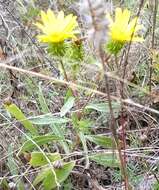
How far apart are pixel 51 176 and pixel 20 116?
0.17 meters

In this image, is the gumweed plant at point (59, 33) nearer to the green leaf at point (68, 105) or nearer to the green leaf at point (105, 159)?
the green leaf at point (68, 105)

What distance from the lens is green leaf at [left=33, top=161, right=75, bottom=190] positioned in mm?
982

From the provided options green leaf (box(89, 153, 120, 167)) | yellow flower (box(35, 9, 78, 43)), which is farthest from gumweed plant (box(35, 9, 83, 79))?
green leaf (box(89, 153, 120, 167))

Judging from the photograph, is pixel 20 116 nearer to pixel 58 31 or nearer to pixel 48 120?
pixel 48 120

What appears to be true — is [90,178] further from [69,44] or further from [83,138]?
[69,44]

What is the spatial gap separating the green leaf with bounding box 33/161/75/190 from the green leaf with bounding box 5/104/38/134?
0.44ft

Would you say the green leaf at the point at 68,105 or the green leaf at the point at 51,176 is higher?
the green leaf at the point at 68,105

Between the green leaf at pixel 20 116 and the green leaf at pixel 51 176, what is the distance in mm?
134

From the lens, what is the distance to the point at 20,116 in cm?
108

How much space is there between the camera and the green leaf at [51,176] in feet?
3.22

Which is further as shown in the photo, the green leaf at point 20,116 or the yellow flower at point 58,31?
the green leaf at point 20,116

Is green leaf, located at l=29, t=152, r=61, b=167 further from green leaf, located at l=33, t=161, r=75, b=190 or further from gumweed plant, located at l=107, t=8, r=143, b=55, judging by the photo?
gumweed plant, located at l=107, t=8, r=143, b=55

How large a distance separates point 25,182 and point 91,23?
650 mm

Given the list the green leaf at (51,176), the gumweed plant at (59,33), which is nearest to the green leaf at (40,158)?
the green leaf at (51,176)
